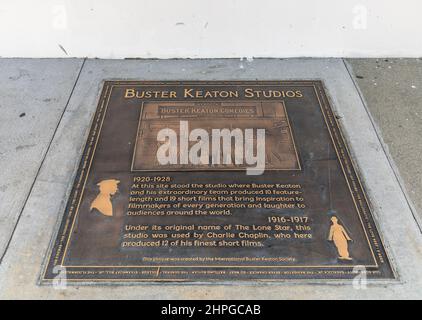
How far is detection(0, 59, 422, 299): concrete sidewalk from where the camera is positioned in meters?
2.25

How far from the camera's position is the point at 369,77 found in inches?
150

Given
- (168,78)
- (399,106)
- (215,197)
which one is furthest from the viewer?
(168,78)
